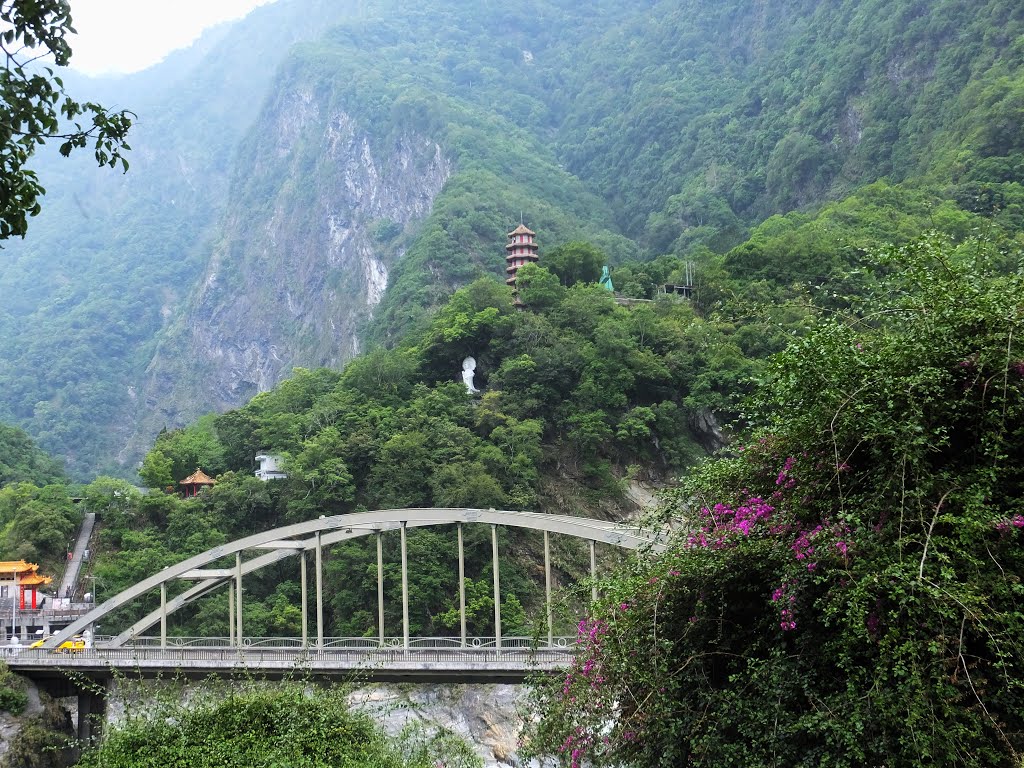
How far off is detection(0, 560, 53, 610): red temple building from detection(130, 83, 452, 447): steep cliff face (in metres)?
54.0

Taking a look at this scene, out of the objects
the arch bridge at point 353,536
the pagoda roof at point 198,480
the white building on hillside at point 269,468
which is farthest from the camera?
the pagoda roof at point 198,480

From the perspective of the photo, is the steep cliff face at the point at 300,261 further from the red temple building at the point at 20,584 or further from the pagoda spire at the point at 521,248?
the red temple building at the point at 20,584

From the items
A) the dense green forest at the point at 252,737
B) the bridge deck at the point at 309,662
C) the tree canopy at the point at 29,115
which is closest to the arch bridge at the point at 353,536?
the bridge deck at the point at 309,662

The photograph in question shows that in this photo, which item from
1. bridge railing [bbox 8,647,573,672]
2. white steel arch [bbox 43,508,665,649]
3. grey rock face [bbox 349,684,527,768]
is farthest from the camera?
grey rock face [bbox 349,684,527,768]

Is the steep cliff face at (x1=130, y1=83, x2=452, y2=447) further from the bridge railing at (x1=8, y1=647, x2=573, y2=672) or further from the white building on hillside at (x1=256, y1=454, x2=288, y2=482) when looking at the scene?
the bridge railing at (x1=8, y1=647, x2=573, y2=672)

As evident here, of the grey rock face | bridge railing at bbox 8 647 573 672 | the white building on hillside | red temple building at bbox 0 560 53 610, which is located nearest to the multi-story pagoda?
the white building on hillside

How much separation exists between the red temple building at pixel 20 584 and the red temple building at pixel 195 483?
7772mm

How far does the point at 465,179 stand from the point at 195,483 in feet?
141

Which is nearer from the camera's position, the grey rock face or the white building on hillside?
the grey rock face

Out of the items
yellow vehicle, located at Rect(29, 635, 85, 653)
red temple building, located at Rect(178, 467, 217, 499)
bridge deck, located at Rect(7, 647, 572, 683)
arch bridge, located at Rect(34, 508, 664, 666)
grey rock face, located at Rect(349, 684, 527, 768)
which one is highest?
red temple building, located at Rect(178, 467, 217, 499)

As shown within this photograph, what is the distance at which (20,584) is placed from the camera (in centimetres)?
4244

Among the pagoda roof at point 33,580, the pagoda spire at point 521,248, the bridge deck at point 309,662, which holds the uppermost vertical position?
the pagoda spire at point 521,248

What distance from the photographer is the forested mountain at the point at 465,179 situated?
7181cm

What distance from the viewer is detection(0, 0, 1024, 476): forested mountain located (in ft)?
236
